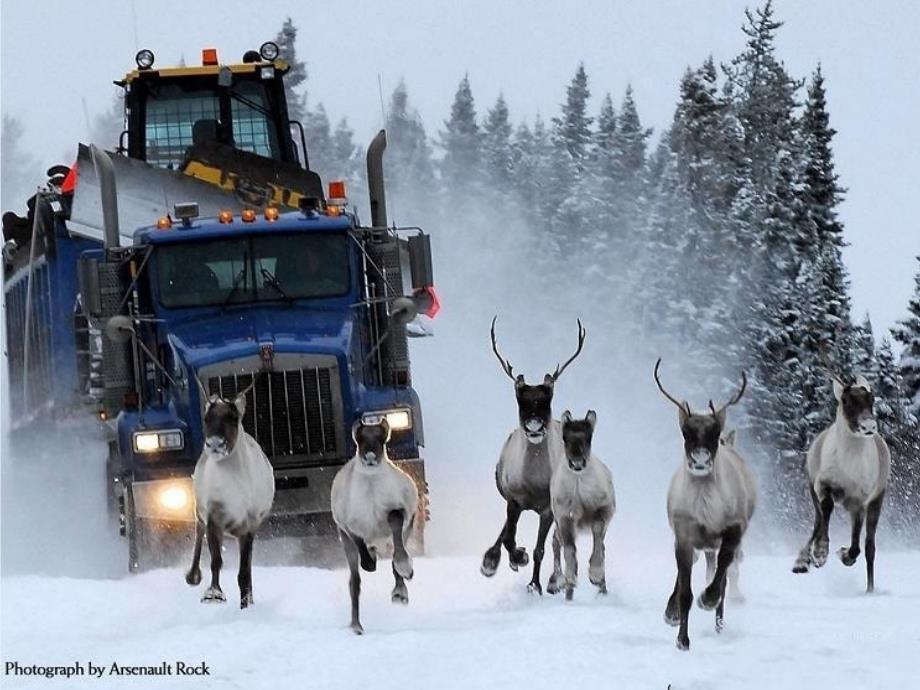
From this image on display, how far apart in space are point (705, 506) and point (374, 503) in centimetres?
265

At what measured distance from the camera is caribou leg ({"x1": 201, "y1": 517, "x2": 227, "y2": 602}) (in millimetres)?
15203

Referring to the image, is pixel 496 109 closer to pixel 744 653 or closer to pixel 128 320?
pixel 128 320

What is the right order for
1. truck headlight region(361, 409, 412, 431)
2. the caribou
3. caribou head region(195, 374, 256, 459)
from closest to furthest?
caribou head region(195, 374, 256, 459) → the caribou → truck headlight region(361, 409, 412, 431)

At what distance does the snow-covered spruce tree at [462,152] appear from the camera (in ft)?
305

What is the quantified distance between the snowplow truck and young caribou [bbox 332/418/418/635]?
3.05 meters

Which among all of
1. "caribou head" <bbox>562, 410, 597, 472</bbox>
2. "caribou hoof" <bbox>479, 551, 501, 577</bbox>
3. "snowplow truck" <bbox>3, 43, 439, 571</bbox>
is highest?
"snowplow truck" <bbox>3, 43, 439, 571</bbox>

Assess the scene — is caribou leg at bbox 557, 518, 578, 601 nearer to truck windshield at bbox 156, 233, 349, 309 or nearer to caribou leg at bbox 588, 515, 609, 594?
caribou leg at bbox 588, 515, 609, 594

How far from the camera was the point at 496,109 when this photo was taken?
10362cm

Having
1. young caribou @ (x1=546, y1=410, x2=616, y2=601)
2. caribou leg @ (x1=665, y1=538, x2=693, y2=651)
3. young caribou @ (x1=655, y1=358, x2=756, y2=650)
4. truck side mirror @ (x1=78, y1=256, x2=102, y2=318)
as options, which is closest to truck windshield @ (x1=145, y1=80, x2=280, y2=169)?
truck side mirror @ (x1=78, y1=256, x2=102, y2=318)

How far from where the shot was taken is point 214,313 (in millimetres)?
19438

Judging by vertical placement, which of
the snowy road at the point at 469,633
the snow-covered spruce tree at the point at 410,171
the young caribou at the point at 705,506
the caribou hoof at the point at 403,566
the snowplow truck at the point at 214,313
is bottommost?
the snowy road at the point at 469,633

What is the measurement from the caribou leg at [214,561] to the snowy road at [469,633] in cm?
13

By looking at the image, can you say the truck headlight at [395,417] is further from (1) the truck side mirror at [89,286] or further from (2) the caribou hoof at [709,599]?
(2) the caribou hoof at [709,599]

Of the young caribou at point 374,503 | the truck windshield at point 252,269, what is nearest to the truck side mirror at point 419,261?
the truck windshield at point 252,269
